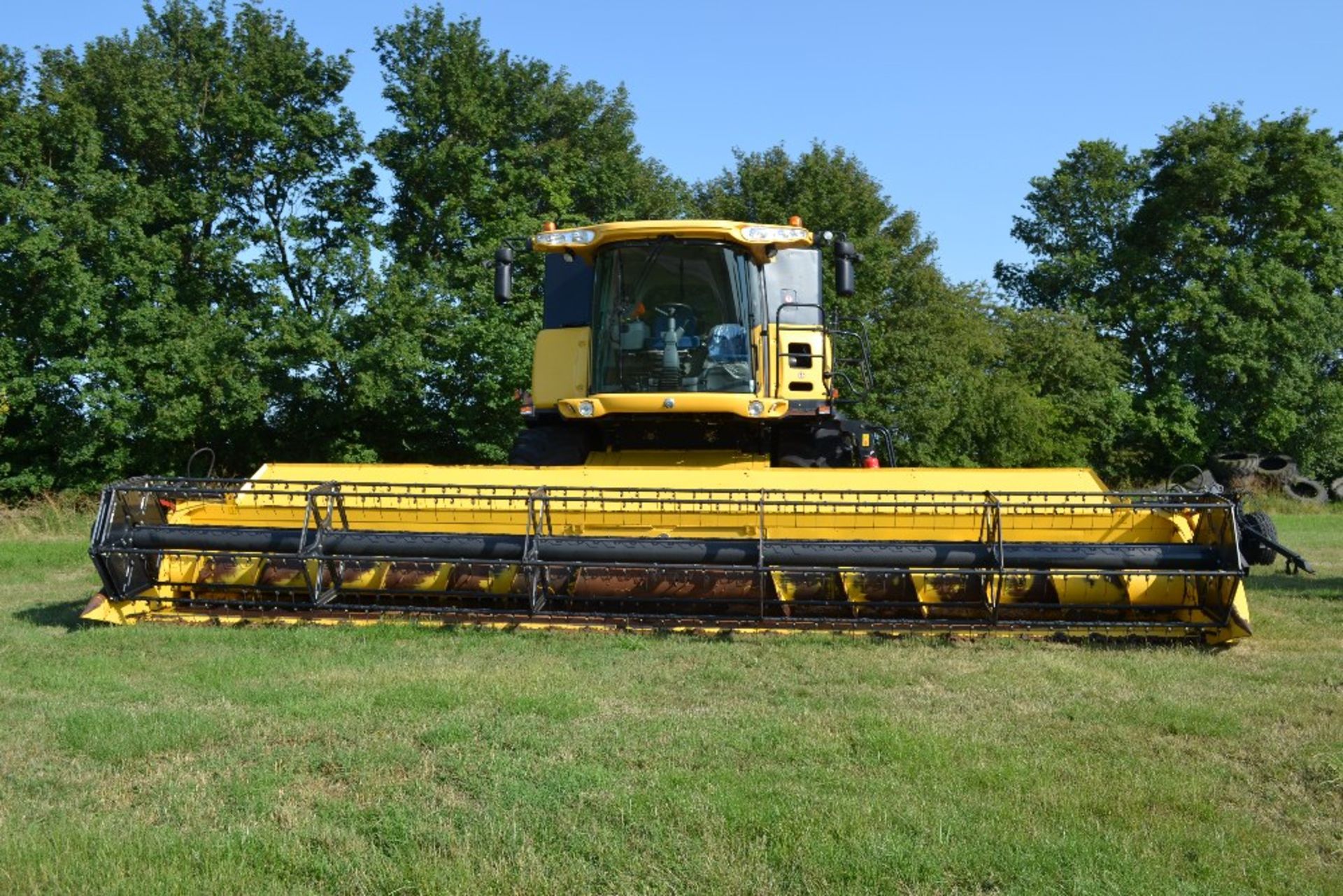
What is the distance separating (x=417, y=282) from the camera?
72.0 feet

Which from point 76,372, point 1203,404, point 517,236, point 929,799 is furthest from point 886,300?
point 929,799

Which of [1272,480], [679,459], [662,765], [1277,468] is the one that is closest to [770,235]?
[679,459]

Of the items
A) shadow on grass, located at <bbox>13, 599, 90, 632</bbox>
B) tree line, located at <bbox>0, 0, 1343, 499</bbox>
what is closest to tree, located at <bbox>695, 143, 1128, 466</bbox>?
tree line, located at <bbox>0, 0, 1343, 499</bbox>

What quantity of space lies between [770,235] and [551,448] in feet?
7.72

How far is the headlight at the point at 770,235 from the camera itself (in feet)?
28.7

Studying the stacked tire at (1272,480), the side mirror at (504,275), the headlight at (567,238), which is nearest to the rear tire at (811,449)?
the headlight at (567,238)

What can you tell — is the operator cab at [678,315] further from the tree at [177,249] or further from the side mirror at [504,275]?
the tree at [177,249]

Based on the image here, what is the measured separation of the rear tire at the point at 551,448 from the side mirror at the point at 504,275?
111 centimetres

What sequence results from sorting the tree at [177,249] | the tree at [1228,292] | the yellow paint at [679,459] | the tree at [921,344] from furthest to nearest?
the tree at [1228,292], the tree at [921,344], the tree at [177,249], the yellow paint at [679,459]

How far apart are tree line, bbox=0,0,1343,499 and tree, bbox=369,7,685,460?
6cm

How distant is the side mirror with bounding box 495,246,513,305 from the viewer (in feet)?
30.9

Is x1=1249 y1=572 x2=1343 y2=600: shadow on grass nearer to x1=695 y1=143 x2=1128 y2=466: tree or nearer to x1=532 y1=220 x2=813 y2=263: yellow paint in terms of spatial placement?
x1=532 y1=220 x2=813 y2=263: yellow paint

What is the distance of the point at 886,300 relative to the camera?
2786 centimetres

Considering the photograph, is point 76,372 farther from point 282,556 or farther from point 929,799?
point 929,799
